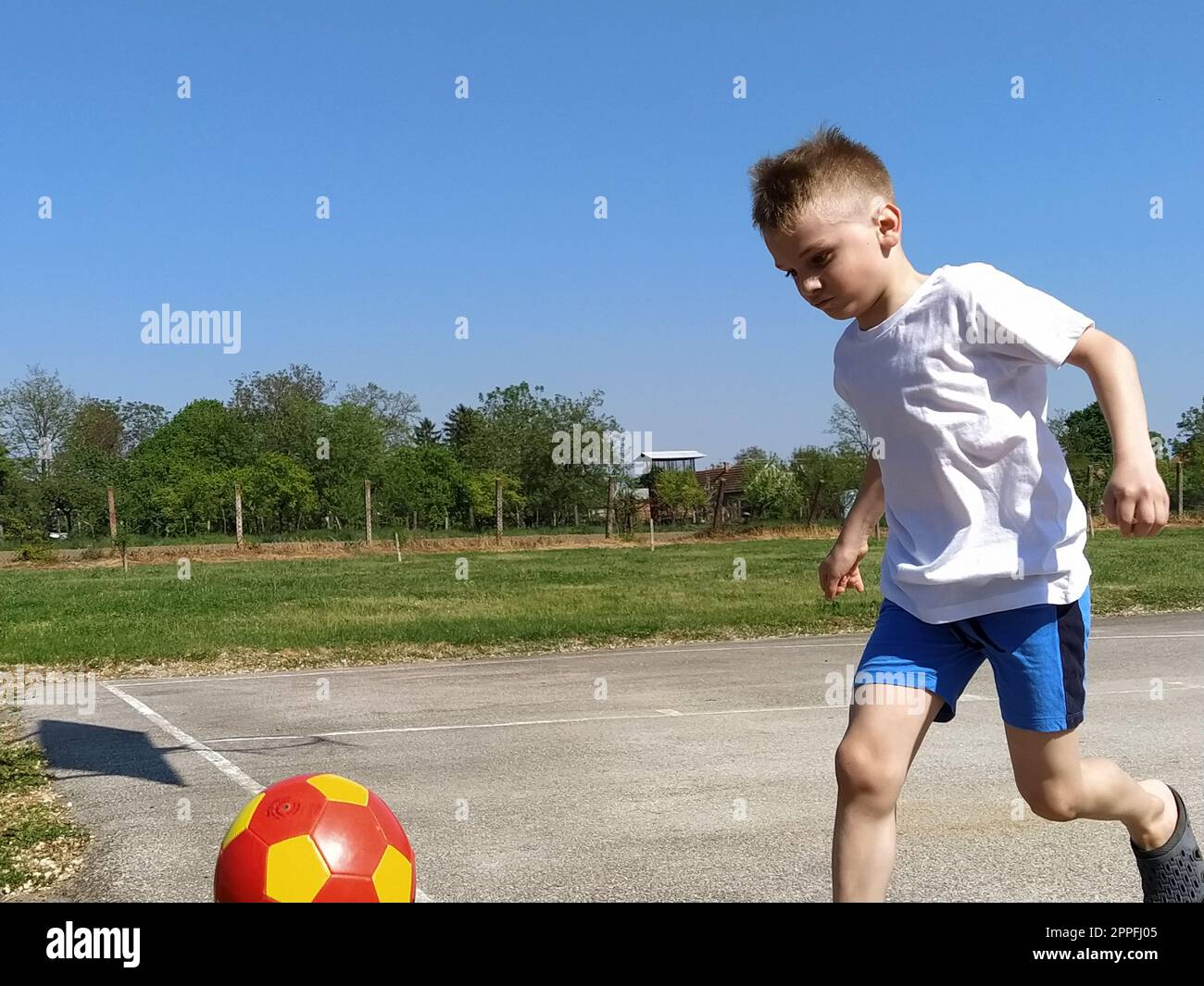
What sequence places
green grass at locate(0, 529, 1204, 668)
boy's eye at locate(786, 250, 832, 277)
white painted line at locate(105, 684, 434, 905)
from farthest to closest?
green grass at locate(0, 529, 1204, 668), white painted line at locate(105, 684, 434, 905), boy's eye at locate(786, 250, 832, 277)

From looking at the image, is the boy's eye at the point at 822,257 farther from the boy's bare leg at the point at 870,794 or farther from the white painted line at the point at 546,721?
the white painted line at the point at 546,721

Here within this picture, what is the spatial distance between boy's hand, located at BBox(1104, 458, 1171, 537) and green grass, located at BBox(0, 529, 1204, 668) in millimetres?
11761

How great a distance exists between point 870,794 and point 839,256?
4.99 feet

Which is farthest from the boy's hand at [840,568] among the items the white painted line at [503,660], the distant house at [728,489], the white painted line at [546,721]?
the distant house at [728,489]

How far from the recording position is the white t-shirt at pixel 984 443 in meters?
3.26

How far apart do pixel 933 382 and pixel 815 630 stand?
41.5ft

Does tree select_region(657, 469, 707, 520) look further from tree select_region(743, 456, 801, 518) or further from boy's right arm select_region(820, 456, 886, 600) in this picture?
boy's right arm select_region(820, 456, 886, 600)

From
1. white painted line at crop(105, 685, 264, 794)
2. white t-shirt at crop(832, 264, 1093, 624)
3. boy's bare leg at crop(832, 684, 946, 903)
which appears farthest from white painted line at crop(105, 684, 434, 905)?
white t-shirt at crop(832, 264, 1093, 624)

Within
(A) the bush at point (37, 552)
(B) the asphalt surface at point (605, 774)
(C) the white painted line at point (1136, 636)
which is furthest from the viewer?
(A) the bush at point (37, 552)

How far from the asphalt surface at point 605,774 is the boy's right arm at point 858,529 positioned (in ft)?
3.94

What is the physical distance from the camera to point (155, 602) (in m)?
21.0

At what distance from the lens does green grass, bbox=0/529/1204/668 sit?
14.8 metres
